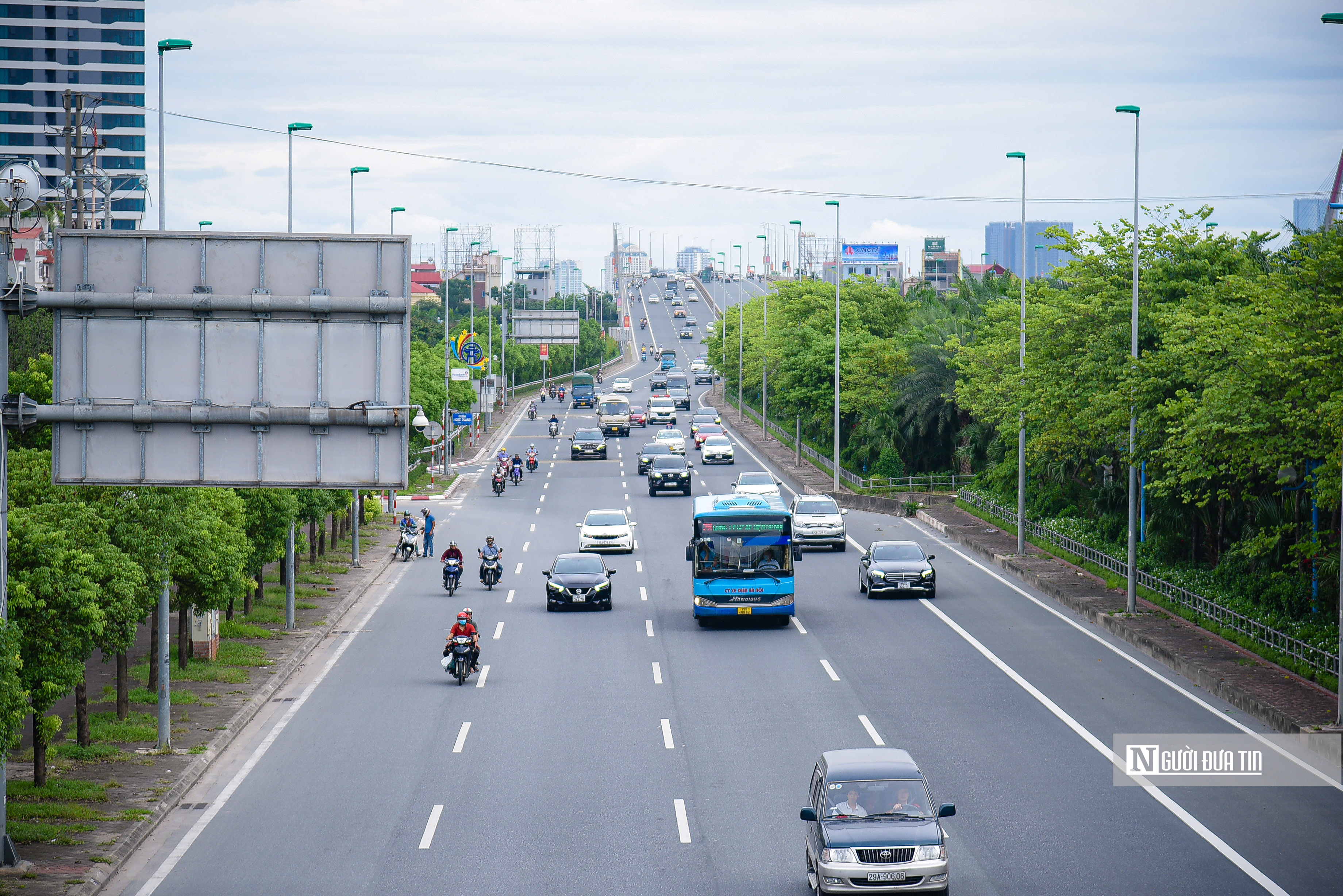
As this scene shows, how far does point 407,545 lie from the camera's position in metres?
45.7

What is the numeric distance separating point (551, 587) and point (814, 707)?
12.3m

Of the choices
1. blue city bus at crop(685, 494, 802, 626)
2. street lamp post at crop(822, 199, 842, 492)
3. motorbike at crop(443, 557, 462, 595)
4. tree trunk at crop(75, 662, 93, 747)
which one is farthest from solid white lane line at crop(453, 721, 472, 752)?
street lamp post at crop(822, 199, 842, 492)

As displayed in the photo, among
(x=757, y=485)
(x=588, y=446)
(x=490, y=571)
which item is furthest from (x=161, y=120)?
(x=588, y=446)

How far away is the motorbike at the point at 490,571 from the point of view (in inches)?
1554

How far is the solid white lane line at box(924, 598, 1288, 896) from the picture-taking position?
50.4 feet

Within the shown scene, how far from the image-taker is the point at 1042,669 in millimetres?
27484

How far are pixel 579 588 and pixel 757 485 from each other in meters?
19.4

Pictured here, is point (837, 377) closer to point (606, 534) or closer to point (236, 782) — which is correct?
point (606, 534)

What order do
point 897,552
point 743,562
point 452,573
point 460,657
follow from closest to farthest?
point 460,657, point 743,562, point 897,552, point 452,573

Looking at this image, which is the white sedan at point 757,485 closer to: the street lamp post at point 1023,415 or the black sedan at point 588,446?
the street lamp post at point 1023,415

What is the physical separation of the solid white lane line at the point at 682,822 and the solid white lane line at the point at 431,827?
9.40ft

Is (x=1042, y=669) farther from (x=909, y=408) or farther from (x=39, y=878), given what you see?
(x=909, y=408)

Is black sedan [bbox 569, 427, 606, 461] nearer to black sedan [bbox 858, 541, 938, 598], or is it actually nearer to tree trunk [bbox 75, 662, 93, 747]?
black sedan [bbox 858, 541, 938, 598]

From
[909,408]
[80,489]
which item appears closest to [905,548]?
[80,489]
